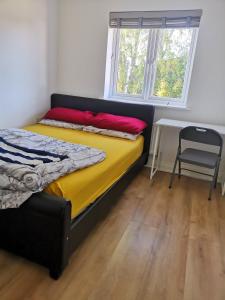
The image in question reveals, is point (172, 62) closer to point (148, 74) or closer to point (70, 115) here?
point (148, 74)

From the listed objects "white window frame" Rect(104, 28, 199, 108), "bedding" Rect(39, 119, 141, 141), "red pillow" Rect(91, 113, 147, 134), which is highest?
"white window frame" Rect(104, 28, 199, 108)

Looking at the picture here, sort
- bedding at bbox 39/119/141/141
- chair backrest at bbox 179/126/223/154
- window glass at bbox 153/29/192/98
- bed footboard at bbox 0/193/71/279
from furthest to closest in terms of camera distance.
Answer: window glass at bbox 153/29/192/98 → bedding at bbox 39/119/141/141 → chair backrest at bbox 179/126/223/154 → bed footboard at bbox 0/193/71/279

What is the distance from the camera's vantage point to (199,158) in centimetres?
270

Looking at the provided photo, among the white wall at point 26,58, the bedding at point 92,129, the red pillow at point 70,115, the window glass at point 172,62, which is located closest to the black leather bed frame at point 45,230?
the bedding at point 92,129

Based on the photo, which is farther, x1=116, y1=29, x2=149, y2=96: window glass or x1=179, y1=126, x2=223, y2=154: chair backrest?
x1=116, y1=29, x2=149, y2=96: window glass

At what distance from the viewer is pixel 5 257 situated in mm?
1662

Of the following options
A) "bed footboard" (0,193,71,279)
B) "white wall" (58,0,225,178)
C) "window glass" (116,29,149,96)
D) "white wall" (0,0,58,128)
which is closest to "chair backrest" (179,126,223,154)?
"white wall" (58,0,225,178)

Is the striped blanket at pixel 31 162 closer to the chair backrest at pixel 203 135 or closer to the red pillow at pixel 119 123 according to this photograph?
the red pillow at pixel 119 123

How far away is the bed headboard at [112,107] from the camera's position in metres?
3.22

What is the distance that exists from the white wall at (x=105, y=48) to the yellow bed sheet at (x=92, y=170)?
0.81 metres

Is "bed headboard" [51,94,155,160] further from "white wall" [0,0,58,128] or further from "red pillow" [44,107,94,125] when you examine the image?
"white wall" [0,0,58,128]

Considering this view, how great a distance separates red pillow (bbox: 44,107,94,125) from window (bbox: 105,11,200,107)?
56 cm

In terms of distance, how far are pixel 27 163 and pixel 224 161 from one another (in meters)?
2.53

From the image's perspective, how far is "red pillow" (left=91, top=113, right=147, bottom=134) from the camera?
2.97m
